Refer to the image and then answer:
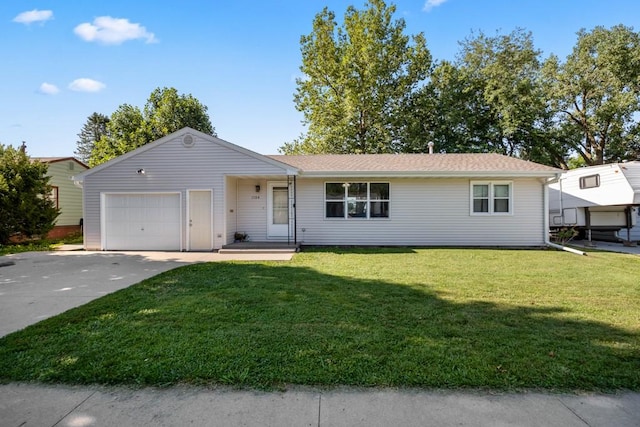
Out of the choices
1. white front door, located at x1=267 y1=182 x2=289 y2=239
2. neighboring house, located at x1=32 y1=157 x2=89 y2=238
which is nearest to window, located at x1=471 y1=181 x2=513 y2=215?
white front door, located at x1=267 y1=182 x2=289 y2=239

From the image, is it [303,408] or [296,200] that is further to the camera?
[296,200]

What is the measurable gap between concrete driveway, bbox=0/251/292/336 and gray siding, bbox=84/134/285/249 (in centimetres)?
134

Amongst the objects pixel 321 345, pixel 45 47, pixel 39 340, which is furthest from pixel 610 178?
pixel 45 47

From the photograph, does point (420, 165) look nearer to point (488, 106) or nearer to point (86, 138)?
point (488, 106)

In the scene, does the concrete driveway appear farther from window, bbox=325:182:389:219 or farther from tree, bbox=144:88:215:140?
tree, bbox=144:88:215:140

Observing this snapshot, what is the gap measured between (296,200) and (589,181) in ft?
38.0

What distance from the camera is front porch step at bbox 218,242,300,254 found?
10.8 m

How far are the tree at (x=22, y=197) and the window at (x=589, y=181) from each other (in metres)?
21.8

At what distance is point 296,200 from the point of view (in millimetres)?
12414

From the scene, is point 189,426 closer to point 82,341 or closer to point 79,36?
point 82,341

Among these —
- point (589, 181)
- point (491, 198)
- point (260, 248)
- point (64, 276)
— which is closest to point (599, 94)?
point (589, 181)

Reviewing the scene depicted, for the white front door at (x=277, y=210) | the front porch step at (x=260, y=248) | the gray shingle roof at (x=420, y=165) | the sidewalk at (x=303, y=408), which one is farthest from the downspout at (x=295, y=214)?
the sidewalk at (x=303, y=408)

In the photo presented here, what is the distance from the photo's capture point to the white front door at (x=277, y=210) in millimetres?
12516

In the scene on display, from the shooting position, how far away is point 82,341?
3549mm
